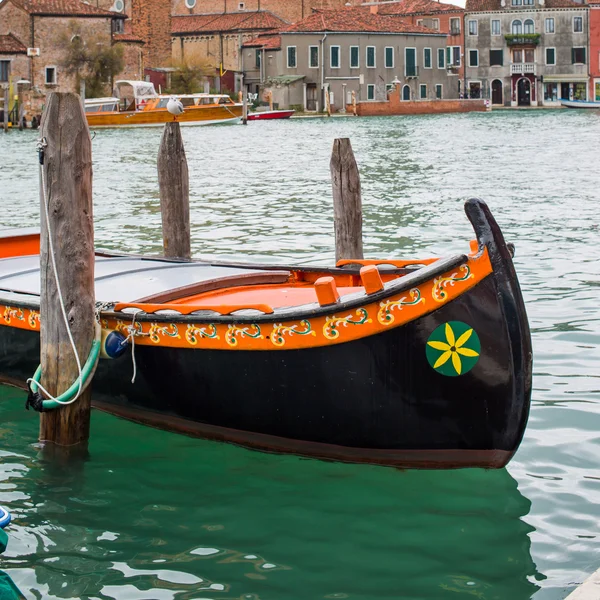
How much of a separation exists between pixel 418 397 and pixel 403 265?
1.44 meters

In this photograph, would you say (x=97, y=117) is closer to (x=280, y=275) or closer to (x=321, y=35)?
(x=321, y=35)

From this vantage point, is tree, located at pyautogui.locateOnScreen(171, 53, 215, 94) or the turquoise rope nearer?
the turquoise rope

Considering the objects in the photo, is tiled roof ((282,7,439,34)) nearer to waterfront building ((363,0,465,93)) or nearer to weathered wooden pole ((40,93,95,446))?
waterfront building ((363,0,465,93))

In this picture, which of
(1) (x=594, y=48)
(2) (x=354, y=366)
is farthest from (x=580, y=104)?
(2) (x=354, y=366)

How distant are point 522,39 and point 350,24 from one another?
11.7 metres

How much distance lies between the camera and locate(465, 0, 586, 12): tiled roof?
68.9 meters

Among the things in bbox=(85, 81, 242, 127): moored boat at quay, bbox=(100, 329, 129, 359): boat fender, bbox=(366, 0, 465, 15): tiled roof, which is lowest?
bbox=(100, 329, 129, 359): boat fender

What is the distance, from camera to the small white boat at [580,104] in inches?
2591

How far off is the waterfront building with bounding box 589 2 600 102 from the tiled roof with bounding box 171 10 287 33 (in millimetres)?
18752

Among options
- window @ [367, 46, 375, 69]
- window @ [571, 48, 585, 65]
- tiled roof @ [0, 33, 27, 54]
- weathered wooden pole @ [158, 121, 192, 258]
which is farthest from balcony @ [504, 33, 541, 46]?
weathered wooden pole @ [158, 121, 192, 258]

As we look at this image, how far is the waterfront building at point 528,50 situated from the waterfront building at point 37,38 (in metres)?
25.1

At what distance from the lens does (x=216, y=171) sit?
25047 mm

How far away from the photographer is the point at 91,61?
56969 millimetres

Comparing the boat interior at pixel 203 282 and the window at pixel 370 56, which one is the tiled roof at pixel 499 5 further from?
the boat interior at pixel 203 282
